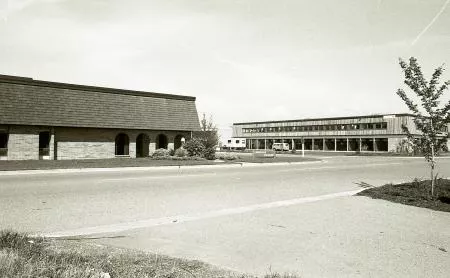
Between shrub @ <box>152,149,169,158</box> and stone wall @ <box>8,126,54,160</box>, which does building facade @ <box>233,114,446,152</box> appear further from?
stone wall @ <box>8,126,54,160</box>

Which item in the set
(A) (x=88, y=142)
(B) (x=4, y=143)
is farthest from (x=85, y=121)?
(B) (x=4, y=143)

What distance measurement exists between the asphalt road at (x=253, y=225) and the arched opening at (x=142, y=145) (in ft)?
76.1

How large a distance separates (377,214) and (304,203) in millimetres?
2183

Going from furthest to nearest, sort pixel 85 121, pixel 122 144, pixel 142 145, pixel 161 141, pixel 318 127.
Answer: pixel 318 127, pixel 161 141, pixel 142 145, pixel 122 144, pixel 85 121

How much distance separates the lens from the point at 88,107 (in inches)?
1289

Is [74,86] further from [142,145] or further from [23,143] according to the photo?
[142,145]

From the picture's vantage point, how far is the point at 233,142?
260 feet

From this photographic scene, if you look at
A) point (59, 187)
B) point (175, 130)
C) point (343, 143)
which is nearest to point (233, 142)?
point (343, 143)

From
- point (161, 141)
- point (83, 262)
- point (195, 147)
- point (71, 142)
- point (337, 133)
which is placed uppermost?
point (337, 133)

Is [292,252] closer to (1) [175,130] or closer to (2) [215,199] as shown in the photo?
(2) [215,199]

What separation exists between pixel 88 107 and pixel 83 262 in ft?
97.3

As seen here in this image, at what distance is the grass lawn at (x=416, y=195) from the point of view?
11.6 m

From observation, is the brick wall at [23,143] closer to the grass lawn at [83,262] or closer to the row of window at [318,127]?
the grass lawn at [83,262]

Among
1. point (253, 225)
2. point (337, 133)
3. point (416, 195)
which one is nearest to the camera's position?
point (253, 225)
